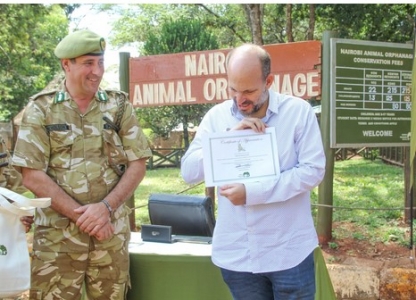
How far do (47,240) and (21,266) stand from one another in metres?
0.22

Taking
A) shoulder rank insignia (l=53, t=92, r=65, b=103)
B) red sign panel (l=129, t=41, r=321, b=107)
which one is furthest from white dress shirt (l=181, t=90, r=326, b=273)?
red sign panel (l=129, t=41, r=321, b=107)

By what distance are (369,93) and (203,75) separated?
1.44 m

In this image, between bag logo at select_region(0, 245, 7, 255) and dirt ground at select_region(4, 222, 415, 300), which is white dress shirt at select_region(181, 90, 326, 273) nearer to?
bag logo at select_region(0, 245, 7, 255)

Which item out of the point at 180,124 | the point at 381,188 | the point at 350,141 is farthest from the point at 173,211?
the point at 180,124

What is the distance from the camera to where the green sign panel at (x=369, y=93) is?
4492 mm

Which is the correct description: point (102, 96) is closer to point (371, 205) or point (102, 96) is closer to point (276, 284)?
point (276, 284)

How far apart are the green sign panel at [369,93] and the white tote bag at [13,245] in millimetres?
3001

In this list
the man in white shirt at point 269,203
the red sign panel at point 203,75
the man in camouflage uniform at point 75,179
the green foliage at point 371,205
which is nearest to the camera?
the man in white shirt at point 269,203

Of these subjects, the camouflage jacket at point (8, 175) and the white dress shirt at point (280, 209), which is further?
the camouflage jacket at point (8, 175)

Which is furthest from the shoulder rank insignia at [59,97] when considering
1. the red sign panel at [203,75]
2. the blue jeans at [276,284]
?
the red sign panel at [203,75]

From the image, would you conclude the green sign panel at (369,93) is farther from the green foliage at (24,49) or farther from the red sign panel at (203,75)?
the green foliage at (24,49)

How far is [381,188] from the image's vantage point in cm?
874

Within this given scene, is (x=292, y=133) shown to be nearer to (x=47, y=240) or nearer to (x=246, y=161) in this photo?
(x=246, y=161)

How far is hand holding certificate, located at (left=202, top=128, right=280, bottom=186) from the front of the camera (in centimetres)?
189
